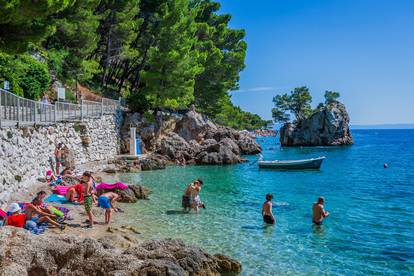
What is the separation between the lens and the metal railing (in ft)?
49.1

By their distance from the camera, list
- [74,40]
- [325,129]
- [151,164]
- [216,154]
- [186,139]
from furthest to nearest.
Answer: [325,129]
[186,139]
[216,154]
[74,40]
[151,164]

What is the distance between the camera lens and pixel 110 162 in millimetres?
32125

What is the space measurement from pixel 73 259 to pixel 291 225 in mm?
9762

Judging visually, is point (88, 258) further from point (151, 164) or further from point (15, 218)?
point (151, 164)

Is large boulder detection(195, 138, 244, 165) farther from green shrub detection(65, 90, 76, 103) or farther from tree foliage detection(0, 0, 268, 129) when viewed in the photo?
green shrub detection(65, 90, 76, 103)

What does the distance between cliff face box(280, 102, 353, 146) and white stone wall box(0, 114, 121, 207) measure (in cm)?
6092

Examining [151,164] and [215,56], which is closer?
[151,164]

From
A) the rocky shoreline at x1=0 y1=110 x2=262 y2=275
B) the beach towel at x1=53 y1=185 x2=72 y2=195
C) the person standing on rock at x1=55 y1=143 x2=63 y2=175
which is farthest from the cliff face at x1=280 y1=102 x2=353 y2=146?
the rocky shoreline at x1=0 y1=110 x2=262 y2=275

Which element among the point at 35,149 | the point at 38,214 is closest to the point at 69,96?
the point at 35,149

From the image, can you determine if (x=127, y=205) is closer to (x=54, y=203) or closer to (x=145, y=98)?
(x=54, y=203)

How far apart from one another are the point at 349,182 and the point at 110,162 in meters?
19.1

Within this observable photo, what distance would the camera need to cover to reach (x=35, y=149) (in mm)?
A: 18688

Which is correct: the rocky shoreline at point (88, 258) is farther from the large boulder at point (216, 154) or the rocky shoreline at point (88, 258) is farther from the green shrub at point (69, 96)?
the large boulder at point (216, 154)

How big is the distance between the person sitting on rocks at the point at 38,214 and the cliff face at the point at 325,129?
256ft
